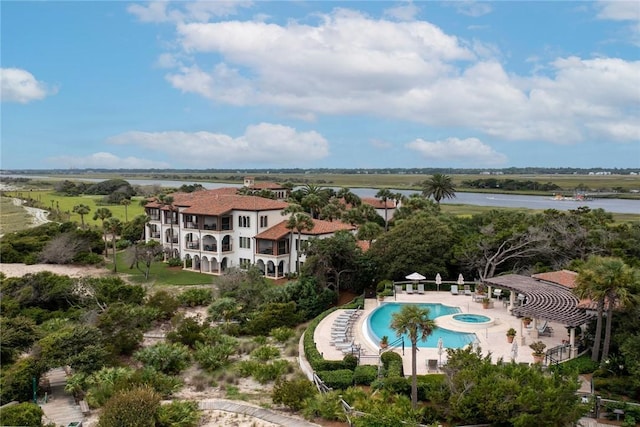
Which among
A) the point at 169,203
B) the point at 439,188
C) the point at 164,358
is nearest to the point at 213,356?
the point at 164,358

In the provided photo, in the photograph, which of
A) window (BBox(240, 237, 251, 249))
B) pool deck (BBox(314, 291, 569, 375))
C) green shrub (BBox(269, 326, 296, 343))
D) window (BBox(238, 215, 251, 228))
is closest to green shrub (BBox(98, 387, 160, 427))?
pool deck (BBox(314, 291, 569, 375))

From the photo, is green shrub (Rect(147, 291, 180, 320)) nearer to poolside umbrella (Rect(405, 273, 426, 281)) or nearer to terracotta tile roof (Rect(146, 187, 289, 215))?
terracotta tile roof (Rect(146, 187, 289, 215))

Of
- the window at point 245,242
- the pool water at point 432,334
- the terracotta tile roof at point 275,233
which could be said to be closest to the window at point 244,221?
the window at point 245,242

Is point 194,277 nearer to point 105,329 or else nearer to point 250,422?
point 105,329

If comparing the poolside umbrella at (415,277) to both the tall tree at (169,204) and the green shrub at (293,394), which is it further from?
the tall tree at (169,204)

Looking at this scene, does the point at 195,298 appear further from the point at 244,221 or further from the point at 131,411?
the point at 131,411

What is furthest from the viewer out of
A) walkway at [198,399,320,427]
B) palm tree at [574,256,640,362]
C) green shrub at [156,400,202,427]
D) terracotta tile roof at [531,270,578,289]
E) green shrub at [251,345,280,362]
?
terracotta tile roof at [531,270,578,289]
